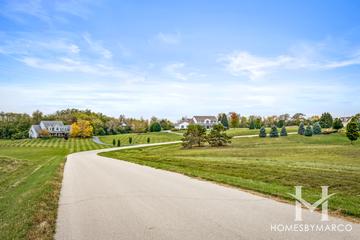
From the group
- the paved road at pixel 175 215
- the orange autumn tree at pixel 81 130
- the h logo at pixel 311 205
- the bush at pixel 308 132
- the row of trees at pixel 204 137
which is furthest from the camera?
the orange autumn tree at pixel 81 130

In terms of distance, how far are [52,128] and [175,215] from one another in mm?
106526

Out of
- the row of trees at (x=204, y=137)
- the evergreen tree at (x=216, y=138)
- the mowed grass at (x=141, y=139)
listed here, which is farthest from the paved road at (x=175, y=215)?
the mowed grass at (x=141, y=139)

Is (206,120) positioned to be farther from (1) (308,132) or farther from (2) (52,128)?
(1) (308,132)

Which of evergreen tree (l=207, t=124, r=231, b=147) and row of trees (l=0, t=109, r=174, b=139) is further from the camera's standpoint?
row of trees (l=0, t=109, r=174, b=139)

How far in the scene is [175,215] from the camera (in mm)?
7051

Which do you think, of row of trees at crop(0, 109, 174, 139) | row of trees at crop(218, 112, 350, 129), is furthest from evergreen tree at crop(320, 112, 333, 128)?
row of trees at crop(0, 109, 174, 139)

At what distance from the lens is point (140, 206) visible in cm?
814

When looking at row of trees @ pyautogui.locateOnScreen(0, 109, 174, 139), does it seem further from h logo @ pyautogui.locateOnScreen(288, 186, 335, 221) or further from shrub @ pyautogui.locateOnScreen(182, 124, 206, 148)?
h logo @ pyautogui.locateOnScreen(288, 186, 335, 221)

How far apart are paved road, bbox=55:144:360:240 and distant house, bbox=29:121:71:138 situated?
95.3 meters

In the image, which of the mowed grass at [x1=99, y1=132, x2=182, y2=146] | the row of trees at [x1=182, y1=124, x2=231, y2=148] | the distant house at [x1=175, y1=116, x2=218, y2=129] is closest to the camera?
the row of trees at [x1=182, y1=124, x2=231, y2=148]

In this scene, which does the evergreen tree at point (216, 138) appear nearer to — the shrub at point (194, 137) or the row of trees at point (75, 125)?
the shrub at point (194, 137)

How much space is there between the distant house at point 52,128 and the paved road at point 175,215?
95.3 metres

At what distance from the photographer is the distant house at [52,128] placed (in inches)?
3735

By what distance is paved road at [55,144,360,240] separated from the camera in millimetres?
5676
